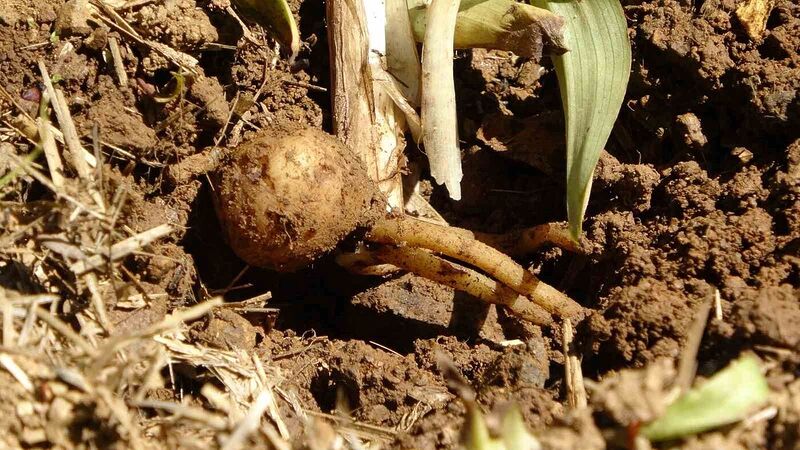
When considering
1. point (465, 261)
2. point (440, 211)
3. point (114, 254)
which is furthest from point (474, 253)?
point (114, 254)

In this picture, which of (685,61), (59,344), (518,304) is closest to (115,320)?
(59,344)

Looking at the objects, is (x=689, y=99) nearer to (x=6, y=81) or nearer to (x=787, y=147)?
(x=787, y=147)

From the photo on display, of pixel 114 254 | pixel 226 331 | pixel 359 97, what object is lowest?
pixel 226 331

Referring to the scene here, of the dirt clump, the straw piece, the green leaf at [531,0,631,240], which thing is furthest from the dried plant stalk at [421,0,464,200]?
the straw piece

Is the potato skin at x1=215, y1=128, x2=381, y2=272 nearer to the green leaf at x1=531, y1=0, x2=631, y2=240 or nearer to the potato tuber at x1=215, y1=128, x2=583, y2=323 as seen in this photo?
the potato tuber at x1=215, y1=128, x2=583, y2=323

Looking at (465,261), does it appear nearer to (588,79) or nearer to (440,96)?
(440,96)

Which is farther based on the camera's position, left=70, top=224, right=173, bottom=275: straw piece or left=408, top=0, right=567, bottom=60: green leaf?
left=408, top=0, right=567, bottom=60: green leaf

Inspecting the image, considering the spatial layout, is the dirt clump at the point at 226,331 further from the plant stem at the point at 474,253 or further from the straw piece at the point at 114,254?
the plant stem at the point at 474,253
